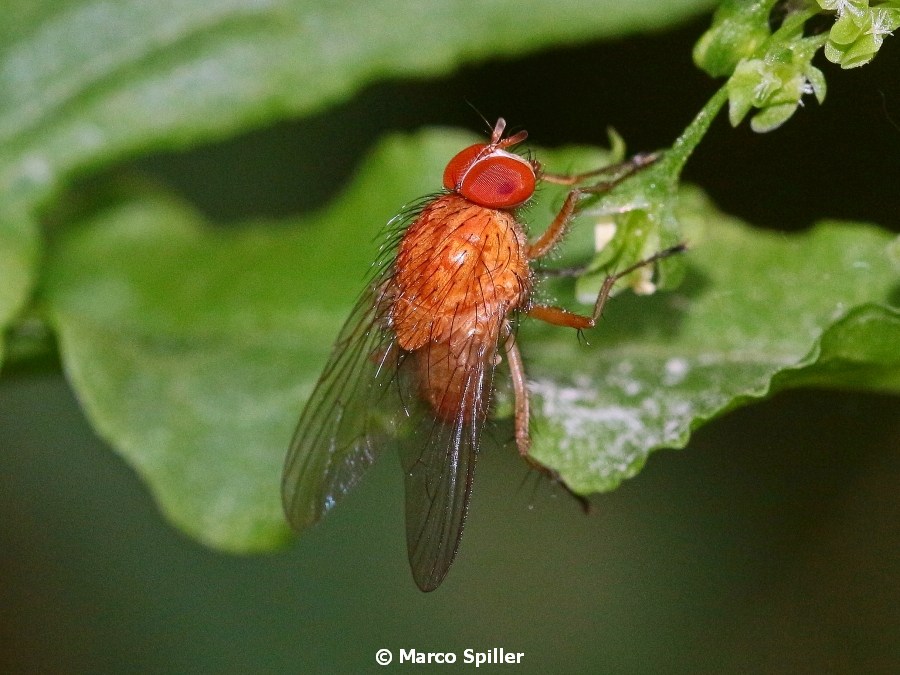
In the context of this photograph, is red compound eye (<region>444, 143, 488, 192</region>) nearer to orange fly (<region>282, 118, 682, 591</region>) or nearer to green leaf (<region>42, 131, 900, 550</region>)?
orange fly (<region>282, 118, 682, 591</region>)

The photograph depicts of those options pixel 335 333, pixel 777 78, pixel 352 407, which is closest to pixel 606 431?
pixel 352 407

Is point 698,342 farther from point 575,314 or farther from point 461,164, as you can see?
point 461,164

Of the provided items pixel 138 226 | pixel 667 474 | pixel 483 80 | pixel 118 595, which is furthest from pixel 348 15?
pixel 118 595

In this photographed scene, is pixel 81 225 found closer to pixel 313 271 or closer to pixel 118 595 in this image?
pixel 313 271

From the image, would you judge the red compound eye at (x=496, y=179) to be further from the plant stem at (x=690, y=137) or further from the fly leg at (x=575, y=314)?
the plant stem at (x=690, y=137)

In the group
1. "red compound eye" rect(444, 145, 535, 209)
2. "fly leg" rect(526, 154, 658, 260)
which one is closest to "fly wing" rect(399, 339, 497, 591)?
"fly leg" rect(526, 154, 658, 260)

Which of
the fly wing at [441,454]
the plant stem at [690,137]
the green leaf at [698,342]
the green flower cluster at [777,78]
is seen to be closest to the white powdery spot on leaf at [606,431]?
the green leaf at [698,342]
